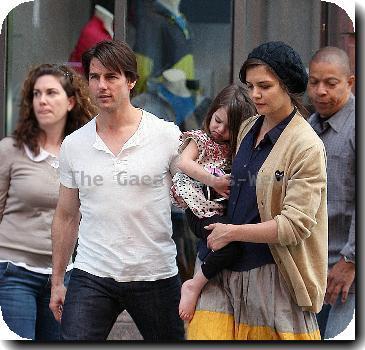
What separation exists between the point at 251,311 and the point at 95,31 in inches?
115

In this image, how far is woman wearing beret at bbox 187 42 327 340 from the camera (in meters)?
3.79

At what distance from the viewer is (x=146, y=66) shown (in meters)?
6.35

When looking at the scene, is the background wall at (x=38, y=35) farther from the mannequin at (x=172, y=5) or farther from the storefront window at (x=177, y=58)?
the mannequin at (x=172, y=5)

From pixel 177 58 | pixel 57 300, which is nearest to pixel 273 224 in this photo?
pixel 57 300

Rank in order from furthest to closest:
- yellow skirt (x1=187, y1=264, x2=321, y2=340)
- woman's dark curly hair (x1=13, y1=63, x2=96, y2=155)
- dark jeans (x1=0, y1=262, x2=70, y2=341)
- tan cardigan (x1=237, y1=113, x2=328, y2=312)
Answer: woman's dark curly hair (x1=13, y1=63, x2=96, y2=155)
dark jeans (x1=0, y1=262, x2=70, y2=341)
yellow skirt (x1=187, y1=264, x2=321, y2=340)
tan cardigan (x1=237, y1=113, x2=328, y2=312)

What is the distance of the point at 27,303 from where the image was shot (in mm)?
4781

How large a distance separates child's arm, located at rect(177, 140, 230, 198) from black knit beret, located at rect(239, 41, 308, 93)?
1.58ft

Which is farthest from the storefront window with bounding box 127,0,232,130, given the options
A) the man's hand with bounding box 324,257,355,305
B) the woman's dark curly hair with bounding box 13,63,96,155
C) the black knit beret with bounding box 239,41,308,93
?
the black knit beret with bounding box 239,41,308,93

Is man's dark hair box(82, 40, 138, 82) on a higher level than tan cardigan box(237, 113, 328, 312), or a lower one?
higher

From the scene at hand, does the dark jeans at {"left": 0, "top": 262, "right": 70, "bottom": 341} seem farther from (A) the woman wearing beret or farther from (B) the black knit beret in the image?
(B) the black knit beret

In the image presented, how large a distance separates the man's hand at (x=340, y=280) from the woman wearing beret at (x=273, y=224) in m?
0.87

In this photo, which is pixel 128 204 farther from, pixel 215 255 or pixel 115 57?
pixel 115 57

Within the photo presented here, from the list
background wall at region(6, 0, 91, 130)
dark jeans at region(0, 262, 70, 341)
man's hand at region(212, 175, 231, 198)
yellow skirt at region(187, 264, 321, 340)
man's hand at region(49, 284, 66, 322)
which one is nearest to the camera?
yellow skirt at region(187, 264, 321, 340)

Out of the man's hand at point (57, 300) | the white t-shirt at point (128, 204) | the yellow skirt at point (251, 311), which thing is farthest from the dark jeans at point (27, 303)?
the yellow skirt at point (251, 311)
